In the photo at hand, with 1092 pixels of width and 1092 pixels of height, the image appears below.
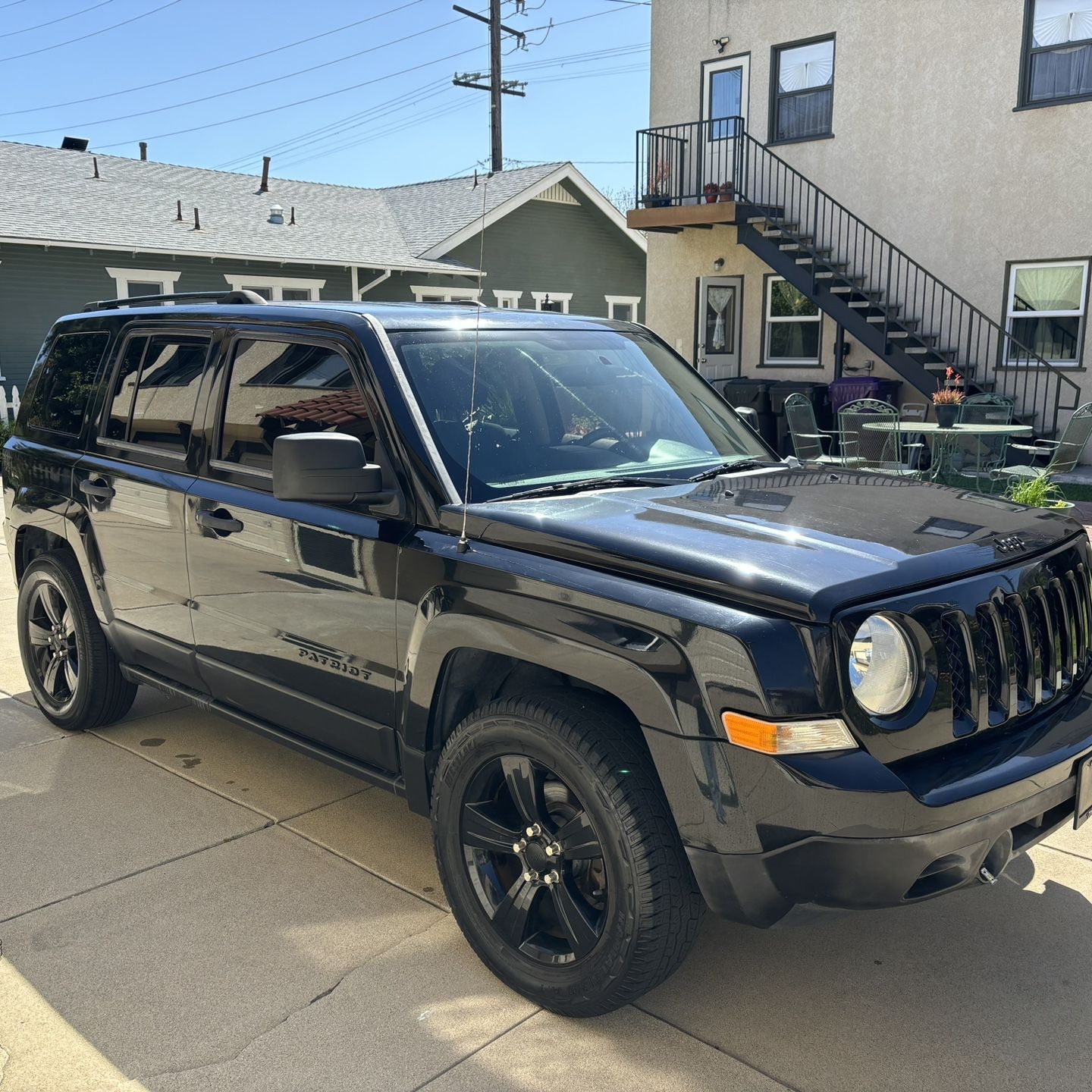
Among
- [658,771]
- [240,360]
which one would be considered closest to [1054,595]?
[658,771]

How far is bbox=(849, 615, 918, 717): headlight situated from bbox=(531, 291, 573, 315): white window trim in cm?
2363

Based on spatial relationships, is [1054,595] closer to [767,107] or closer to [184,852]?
[184,852]

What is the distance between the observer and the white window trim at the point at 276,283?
69.2 feet

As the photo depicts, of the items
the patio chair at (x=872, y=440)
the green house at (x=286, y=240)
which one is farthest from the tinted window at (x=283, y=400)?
the green house at (x=286, y=240)

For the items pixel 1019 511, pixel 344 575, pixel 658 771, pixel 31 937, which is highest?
pixel 1019 511

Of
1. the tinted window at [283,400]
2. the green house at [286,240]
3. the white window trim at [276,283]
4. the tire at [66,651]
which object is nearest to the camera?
the tinted window at [283,400]

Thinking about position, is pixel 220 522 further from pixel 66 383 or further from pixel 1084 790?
pixel 1084 790

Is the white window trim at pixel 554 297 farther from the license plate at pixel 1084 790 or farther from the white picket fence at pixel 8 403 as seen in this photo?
the license plate at pixel 1084 790

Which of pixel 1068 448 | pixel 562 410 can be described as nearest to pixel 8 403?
pixel 1068 448

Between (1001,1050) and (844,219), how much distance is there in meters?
14.7

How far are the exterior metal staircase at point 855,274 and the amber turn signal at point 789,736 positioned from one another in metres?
12.0

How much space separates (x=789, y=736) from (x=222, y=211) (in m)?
22.4

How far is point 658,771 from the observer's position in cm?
258

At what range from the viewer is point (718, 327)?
18.2 m
